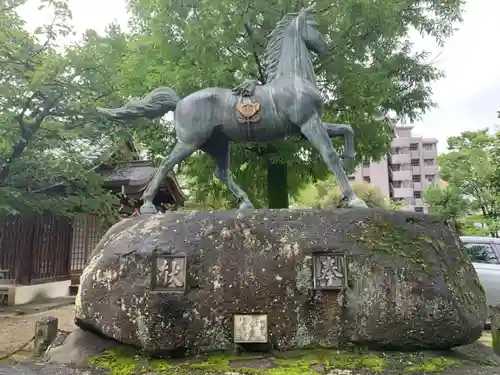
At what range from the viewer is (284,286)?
4012 millimetres

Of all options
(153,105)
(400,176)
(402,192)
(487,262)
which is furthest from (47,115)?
(400,176)

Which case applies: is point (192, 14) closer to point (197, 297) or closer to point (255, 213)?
point (255, 213)

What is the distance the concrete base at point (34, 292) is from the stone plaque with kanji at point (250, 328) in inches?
401

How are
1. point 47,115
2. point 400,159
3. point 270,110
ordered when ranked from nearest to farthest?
1. point 270,110
2. point 47,115
3. point 400,159

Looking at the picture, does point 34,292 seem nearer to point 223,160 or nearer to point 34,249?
point 34,249

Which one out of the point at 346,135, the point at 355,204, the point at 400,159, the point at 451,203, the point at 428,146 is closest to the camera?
the point at 355,204

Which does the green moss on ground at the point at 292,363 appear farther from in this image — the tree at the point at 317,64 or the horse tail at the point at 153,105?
the tree at the point at 317,64

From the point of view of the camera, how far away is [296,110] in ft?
15.1

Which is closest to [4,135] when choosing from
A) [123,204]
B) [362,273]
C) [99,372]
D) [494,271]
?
[99,372]

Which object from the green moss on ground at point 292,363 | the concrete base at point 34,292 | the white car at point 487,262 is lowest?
the concrete base at point 34,292

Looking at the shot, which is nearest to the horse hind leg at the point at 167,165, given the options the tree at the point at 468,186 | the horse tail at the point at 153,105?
the horse tail at the point at 153,105

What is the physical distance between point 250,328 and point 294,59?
118 inches

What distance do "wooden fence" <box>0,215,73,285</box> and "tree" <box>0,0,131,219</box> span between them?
3869 mm

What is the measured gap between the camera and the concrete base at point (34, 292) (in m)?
11.7
